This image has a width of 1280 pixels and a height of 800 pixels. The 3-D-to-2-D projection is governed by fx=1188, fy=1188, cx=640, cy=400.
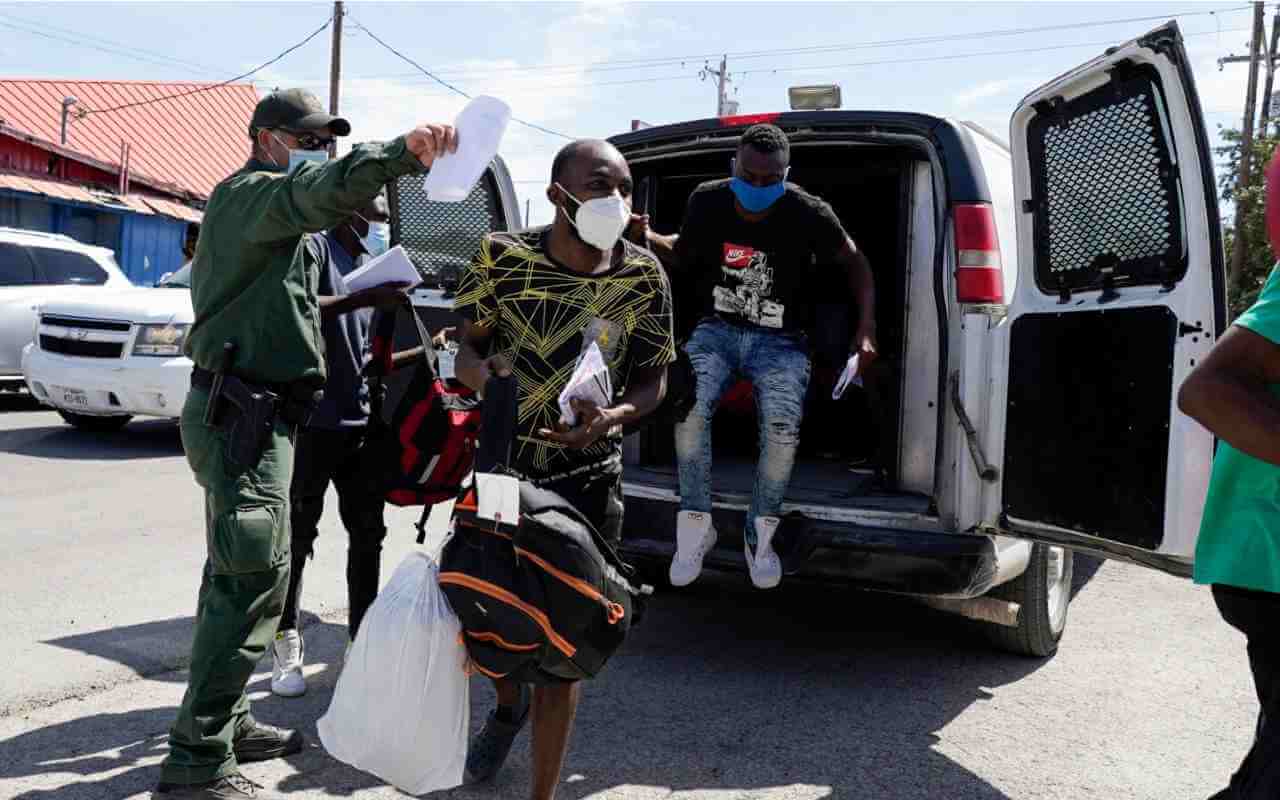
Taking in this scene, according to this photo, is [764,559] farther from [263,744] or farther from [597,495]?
[263,744]

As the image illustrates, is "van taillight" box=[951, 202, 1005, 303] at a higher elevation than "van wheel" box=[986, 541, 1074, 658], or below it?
higher

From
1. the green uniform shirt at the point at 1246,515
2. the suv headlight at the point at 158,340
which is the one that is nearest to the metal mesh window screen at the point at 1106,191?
the green uniform shirt at the point at 1246,515

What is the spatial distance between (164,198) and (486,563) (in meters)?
26.9

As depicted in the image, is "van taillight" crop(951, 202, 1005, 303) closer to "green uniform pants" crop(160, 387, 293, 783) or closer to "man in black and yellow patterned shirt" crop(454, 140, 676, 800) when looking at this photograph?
"man in black and yellow patterned shirt" crop(454, 140, 676, 800)

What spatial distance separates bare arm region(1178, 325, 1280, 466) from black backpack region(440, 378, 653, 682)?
4.55ft

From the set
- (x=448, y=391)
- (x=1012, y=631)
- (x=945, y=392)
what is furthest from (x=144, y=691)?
(x=1012, y=631)

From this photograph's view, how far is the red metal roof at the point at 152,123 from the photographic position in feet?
91.3

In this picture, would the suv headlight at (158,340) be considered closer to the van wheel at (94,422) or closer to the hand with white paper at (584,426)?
the van wheel at (94,422)

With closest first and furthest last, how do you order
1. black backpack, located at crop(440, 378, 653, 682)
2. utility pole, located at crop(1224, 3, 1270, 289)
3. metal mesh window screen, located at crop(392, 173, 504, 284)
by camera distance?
black backpack, located at crop(440, 378, 653, 682), metal mesh window screen, located at crop(392, 173, 504, 284), utility pole, located at crop(1224, 3, 1270, 289)

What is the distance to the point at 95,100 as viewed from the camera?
98.1 feet

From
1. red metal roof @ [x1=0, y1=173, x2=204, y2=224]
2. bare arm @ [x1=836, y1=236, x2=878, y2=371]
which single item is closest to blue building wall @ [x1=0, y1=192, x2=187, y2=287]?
red metal roof @ [x1=0, y1=173, x2=204, y2=224]

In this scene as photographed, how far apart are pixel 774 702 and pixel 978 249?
1820 millimetres

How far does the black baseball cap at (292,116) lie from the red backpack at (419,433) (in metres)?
0.81

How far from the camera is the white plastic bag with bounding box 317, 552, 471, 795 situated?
110 inches
